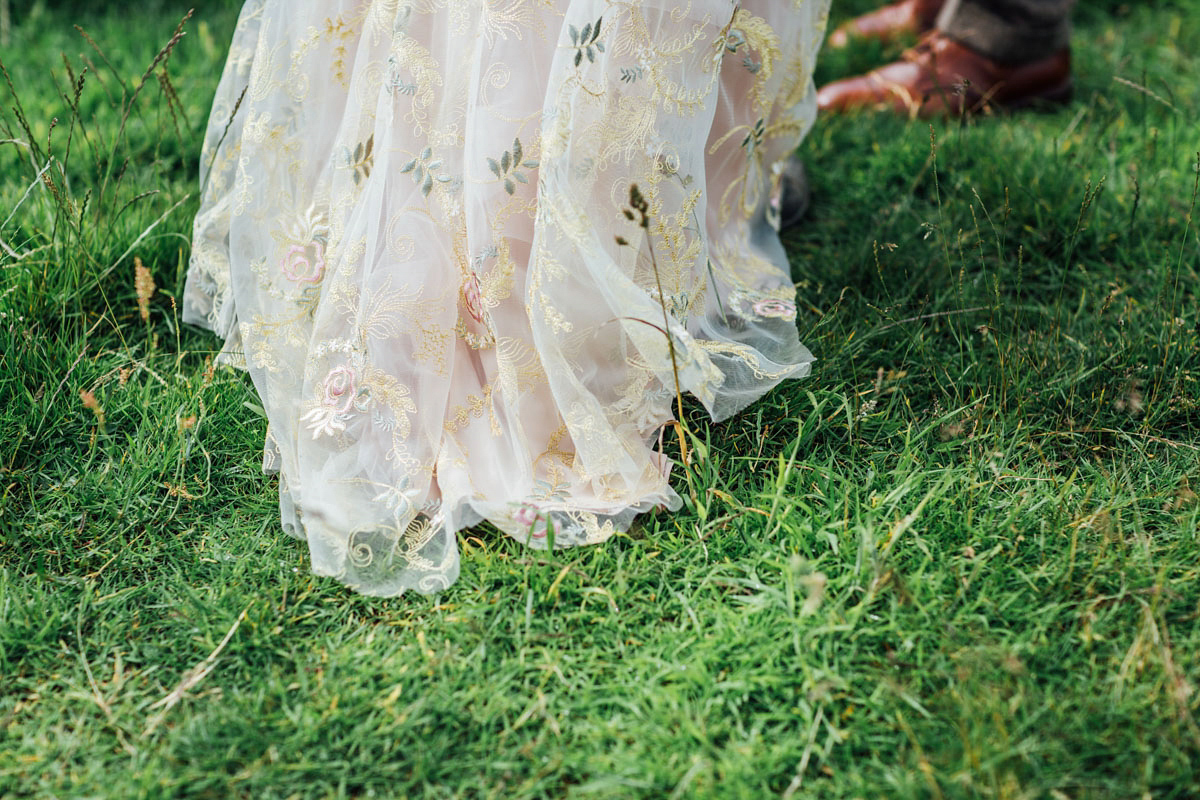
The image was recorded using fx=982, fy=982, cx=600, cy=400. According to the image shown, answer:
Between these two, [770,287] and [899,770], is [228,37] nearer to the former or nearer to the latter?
[770,287]

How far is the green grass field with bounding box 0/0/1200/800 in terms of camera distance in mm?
1190

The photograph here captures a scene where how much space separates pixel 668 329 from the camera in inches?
55.4

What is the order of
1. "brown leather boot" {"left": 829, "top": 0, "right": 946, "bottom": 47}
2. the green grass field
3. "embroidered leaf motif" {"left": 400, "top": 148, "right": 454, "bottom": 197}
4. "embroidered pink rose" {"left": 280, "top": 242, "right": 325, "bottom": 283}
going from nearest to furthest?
the green grass field
"embroidered leaf motif" {"left": 400, "top": 148, "right": 454, "bottom": 197}
"embroidered pink rose" {"left": 280, "top": 242, "right": 325, "bottom": 283}
"brown leather boot" {"left": 829, "top": 0, "right": 946, "bottom": 47}

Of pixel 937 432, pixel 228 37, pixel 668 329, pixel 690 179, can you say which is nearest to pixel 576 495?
pixel 668 329

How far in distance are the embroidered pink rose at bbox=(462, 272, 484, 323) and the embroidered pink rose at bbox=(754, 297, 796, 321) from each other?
50 centimetres

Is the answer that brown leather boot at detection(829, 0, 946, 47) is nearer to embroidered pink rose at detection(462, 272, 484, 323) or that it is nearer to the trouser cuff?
the trouser cuff

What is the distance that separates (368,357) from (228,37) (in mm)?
1736

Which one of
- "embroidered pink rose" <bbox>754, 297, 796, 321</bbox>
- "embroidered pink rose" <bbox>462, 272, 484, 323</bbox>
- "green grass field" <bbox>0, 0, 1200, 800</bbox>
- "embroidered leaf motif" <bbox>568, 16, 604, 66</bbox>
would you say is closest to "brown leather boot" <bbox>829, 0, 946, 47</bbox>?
"green grass field" <bbox>0, 0, 1200, 800</bbox>

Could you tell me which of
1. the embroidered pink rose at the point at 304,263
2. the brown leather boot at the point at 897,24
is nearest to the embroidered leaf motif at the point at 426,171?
the embroidered pink rose at the point at 304,263

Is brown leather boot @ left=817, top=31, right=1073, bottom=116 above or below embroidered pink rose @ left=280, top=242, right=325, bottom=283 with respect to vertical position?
above

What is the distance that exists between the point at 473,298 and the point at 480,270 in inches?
2.5

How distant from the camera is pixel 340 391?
59.5 inches

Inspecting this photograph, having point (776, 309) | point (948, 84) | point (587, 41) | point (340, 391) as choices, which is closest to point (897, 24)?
point (948, 84)

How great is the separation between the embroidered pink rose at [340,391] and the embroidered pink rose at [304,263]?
21cm
